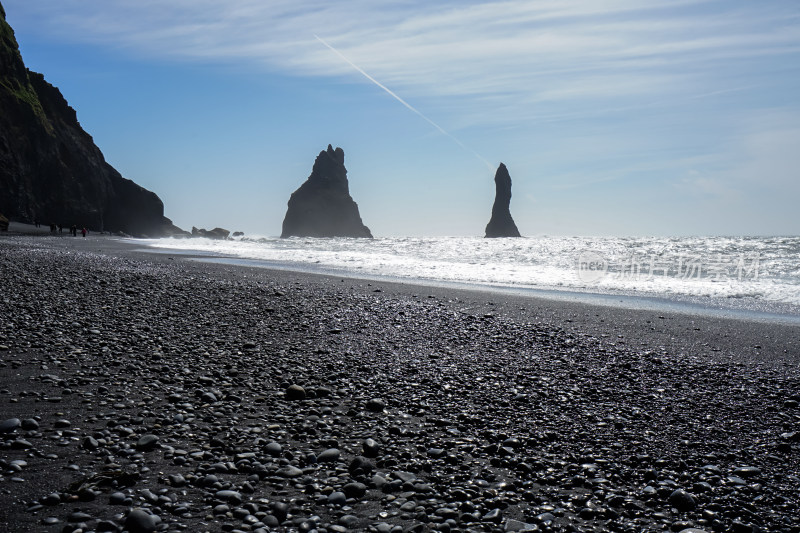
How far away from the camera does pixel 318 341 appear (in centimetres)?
916

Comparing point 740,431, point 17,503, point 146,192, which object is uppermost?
point 146,192

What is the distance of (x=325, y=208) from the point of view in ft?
615

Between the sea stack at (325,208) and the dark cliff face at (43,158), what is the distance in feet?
245

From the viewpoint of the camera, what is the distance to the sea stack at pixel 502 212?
176000 millimetres

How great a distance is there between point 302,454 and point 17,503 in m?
2.11

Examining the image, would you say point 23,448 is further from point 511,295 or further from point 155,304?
point 511,295

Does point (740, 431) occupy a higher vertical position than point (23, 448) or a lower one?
higher

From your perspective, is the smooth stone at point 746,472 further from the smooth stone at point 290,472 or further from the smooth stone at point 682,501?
the smooth stone at point 290,472

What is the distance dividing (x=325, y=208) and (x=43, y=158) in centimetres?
10397

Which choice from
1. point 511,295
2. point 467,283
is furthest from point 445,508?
point 467,283

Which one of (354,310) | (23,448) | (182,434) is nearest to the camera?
(23,448)

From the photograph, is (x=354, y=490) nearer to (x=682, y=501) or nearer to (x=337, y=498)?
(x=337, y=498)

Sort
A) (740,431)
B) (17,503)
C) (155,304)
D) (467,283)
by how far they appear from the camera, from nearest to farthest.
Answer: (17,503)
(740,431)
(155,304)
(467,283)

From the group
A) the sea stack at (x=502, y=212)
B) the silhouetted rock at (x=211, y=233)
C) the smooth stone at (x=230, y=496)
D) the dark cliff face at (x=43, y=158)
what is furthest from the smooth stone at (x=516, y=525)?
the sea stack at (x=502, y=212)
